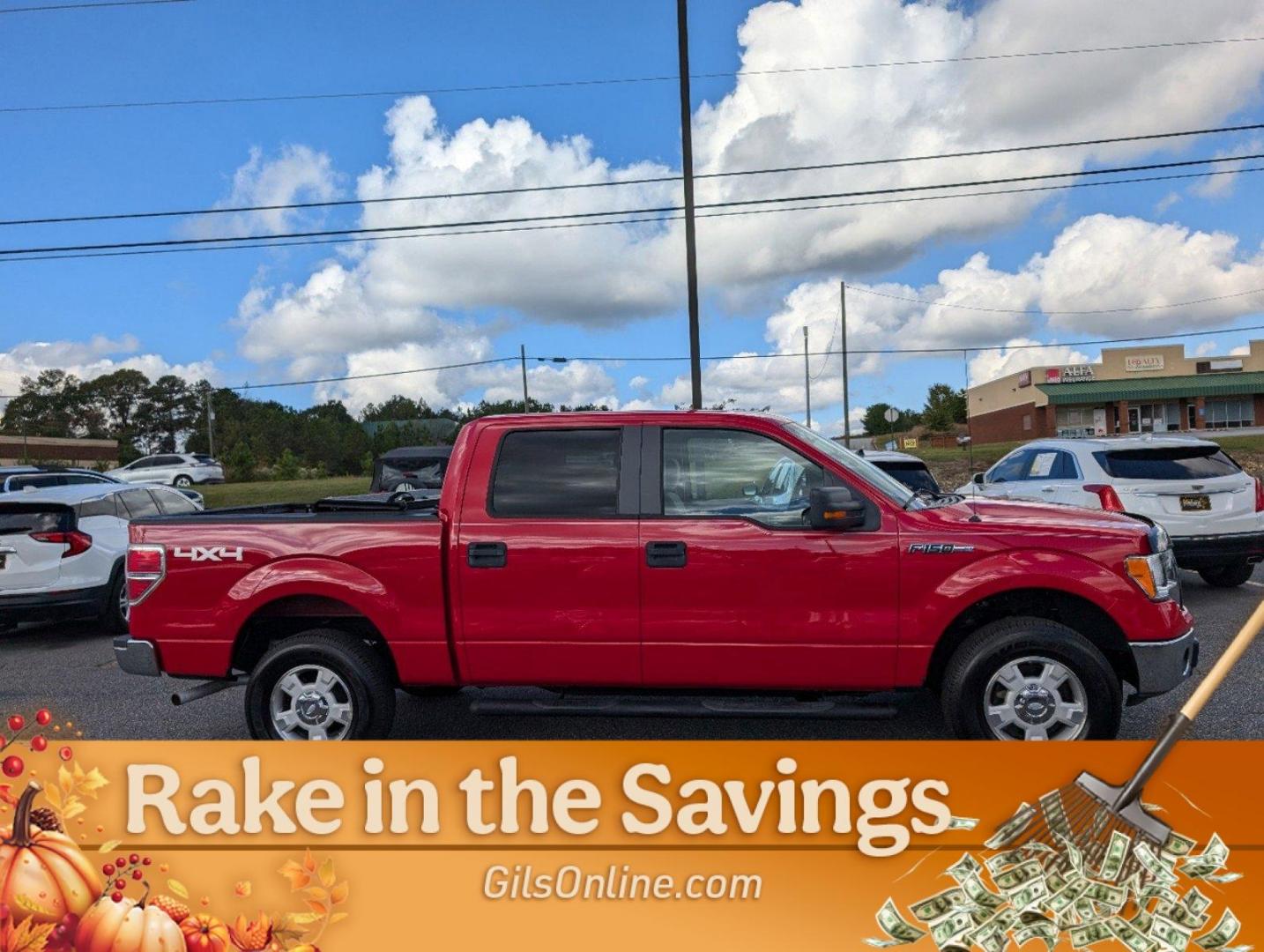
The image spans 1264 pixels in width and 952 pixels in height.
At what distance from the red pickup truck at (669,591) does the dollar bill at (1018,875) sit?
147 centimetres

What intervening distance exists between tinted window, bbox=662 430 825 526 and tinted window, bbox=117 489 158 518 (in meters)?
7.45

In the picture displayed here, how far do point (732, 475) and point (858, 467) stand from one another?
625 mm

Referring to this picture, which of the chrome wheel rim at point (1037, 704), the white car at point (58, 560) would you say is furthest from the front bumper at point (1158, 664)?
the white car at point (58, 560)

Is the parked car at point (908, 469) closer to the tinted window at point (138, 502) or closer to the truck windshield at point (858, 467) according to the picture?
the truck windshield at point (858, 467)

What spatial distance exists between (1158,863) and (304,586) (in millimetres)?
3660

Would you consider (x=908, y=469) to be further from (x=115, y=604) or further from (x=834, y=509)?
(x=115, y=604)

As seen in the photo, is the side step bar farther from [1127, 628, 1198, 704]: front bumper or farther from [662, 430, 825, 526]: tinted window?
[1127, 628, 1198, 704]: front bumper

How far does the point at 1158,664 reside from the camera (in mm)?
4129

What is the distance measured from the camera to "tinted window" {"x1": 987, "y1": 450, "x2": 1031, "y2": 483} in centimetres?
1016

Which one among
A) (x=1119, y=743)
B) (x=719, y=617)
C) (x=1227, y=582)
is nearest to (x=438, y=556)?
(x=719, y=617)

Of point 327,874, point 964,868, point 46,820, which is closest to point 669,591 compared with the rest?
point 964,868

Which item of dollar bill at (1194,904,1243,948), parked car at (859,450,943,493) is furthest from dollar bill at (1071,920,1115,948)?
parked car at (859,450,943,493)

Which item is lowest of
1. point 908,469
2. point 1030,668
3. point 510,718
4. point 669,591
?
point 510,718

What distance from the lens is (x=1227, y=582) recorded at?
9.55m
